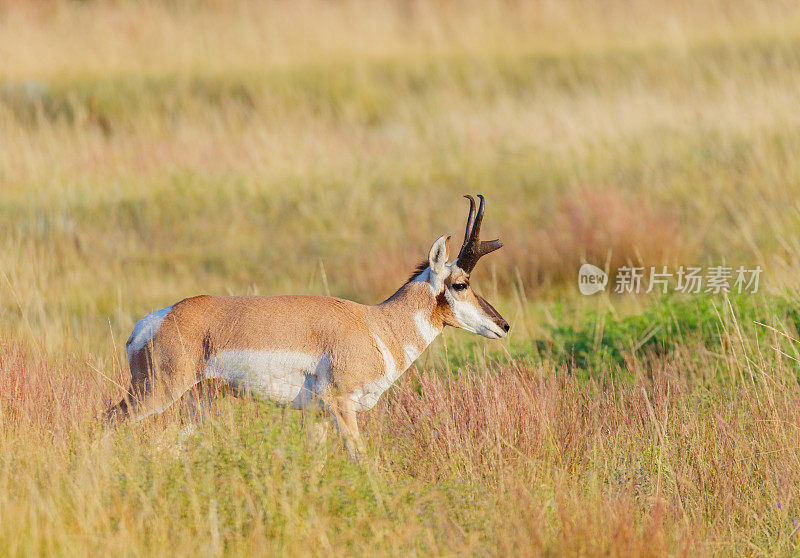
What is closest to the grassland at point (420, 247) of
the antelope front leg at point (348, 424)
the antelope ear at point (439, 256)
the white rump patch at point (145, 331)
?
the antelope front leg at point (348, 424)

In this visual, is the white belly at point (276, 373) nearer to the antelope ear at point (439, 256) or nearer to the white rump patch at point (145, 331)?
the white rump patch at point (145, 331)

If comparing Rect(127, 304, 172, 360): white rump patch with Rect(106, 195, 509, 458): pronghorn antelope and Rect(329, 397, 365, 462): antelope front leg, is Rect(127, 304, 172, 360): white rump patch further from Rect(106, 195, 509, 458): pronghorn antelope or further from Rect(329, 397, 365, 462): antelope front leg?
Rect(329, 397, 365, 462): antelope front leg

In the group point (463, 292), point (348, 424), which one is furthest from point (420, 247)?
point (348, 424)

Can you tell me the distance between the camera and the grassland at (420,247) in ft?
16.3

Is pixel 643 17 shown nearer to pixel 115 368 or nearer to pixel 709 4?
pixel 709 4

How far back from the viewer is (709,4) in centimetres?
2386

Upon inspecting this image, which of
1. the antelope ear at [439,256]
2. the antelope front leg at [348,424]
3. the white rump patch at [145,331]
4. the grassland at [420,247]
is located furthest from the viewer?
the antelope ear at [439,256]

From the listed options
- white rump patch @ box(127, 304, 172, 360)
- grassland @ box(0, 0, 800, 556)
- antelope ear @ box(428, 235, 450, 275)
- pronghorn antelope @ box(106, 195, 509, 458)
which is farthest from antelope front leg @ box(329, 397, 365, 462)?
white rump patch @ box(127, 304, 172, 360)

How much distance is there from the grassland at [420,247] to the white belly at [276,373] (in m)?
0.16

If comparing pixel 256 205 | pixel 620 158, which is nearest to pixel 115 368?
pixel 256 205

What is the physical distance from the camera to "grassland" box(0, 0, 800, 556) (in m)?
4.96

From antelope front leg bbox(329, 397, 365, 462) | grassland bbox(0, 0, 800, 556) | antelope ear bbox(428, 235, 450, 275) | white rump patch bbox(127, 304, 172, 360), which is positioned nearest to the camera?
grassland bbox(0, 0, 800, 556)

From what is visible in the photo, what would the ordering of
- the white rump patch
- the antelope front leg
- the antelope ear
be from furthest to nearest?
the antelope ear
the white rump patch
the antelope front leg

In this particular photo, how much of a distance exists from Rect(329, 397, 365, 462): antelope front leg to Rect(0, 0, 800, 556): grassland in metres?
0.11
